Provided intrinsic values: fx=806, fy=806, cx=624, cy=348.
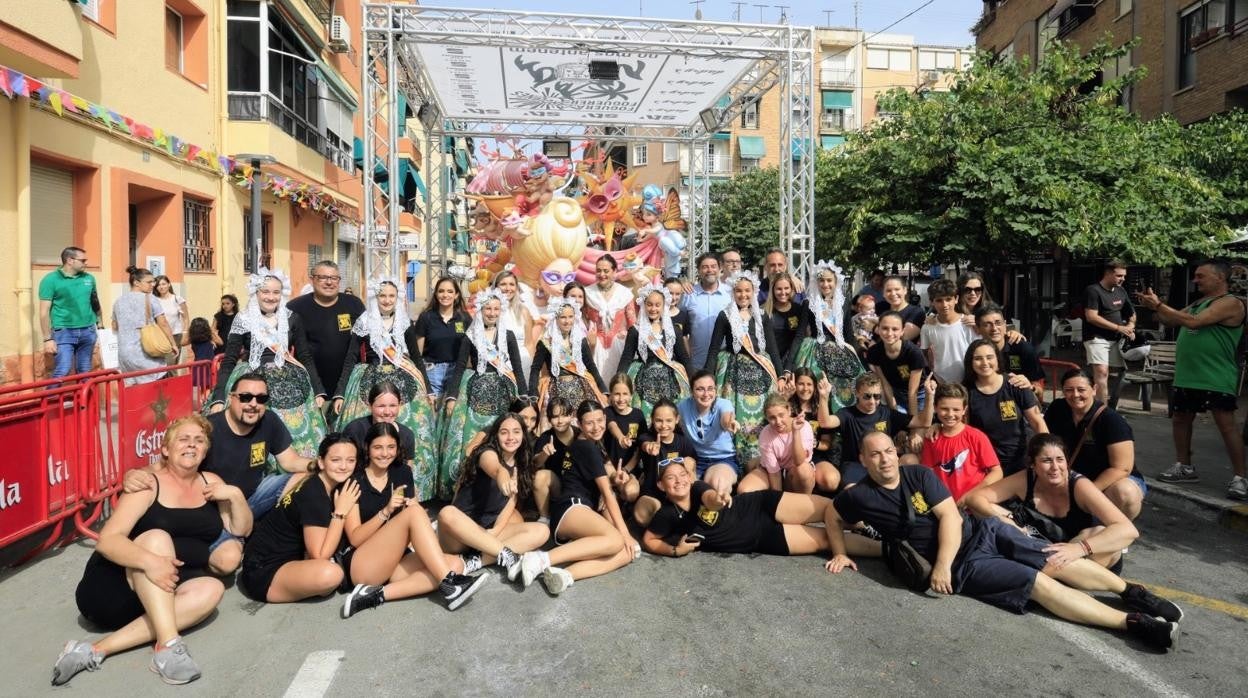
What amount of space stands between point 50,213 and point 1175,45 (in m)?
19.5

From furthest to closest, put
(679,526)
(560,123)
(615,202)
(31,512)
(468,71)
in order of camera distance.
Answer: (560,123), (615,202), (468,71), (679,526), (31,512)

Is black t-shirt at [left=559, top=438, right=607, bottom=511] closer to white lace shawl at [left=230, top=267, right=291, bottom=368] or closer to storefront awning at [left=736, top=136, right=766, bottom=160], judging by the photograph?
white lace shawl at [left=230, top=267, right=291, bottom=368]

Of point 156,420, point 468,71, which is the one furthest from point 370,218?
point 156,420

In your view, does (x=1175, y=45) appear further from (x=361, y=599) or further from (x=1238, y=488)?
(x=361, y=599)

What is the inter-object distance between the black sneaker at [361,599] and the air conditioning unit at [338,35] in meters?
→ 16.1

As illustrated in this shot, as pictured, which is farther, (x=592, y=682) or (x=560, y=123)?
(x=560, y=123)

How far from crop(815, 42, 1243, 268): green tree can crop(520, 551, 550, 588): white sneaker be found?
9.01 meters

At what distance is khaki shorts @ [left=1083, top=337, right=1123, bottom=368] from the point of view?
23.9 feet

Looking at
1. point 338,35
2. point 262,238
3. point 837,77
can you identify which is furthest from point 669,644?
point 837,77

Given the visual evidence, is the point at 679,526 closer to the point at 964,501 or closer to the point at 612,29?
the point at 964,501

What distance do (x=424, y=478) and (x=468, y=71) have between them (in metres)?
8.51

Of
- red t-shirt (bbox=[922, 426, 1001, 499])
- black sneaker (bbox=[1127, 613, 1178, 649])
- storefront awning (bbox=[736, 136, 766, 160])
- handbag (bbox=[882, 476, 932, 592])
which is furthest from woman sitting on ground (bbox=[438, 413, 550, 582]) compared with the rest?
storefront awning (bbox=[736, 136, 766, 160])

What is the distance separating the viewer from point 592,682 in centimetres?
312

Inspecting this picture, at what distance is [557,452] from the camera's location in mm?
4844
